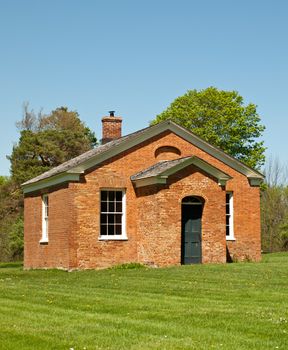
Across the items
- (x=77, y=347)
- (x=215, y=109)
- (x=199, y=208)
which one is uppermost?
(x=215, y=109)

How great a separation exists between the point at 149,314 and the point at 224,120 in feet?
151

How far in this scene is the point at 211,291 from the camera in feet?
52.6

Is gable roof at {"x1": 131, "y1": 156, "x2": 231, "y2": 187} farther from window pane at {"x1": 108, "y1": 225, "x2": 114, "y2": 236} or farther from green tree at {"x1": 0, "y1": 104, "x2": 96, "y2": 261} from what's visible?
green tree at {"x1": 0, "y1": 104, "x2": 96, "y2": 261}

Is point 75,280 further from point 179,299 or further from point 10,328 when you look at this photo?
point 10,328

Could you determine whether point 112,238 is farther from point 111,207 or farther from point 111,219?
point 111,207

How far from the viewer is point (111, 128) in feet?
112

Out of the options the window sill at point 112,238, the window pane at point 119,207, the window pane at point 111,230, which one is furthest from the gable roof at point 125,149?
the window sill at point 112,238

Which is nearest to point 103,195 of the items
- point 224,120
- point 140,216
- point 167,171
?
point 140,216

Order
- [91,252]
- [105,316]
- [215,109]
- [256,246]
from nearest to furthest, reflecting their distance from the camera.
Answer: [105,316]
[91,252]
[256,246]
[215,109]

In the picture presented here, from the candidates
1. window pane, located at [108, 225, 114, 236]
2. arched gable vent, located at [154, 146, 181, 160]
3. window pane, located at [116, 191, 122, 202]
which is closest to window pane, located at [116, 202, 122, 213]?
window pane, located at [116, 191, 122, 202]

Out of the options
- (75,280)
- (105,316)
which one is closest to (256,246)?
(75,280)

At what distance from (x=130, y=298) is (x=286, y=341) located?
585cm

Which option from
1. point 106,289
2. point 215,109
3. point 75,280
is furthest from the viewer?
point 215,109

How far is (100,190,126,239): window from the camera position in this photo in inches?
1126
